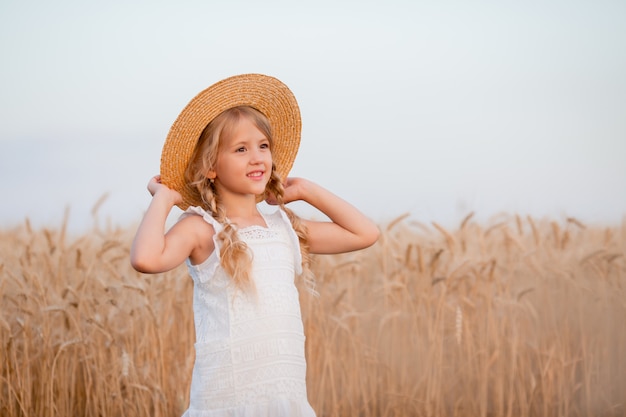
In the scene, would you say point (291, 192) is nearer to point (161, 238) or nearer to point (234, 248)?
point (234, 248)

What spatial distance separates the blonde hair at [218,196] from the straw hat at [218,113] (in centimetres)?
2

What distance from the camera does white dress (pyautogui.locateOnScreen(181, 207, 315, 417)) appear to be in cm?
218

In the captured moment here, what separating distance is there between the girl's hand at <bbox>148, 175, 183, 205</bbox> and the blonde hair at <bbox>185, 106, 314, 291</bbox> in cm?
5

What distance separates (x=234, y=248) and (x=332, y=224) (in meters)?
0.38

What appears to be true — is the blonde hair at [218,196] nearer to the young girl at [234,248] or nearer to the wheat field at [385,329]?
the young girl at [234,248]

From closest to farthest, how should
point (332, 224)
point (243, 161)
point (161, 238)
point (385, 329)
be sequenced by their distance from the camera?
point (161, 238), point (243, 161), point (332, 224), point (385, 329)

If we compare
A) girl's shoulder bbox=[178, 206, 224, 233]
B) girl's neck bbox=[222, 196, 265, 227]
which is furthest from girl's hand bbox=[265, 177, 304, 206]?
girl's shoulder bbox=[178, 206, 224, 233]

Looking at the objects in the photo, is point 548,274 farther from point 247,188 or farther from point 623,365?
point 247,188

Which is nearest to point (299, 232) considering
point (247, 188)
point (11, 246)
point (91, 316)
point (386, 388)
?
point (247, 188)

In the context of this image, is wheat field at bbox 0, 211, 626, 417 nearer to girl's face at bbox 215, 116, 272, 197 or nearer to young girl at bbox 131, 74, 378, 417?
young girl at bbox 131, 74, 378, 417

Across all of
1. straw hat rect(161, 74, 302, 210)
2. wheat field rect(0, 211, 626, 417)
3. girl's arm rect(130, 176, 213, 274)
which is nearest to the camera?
girl's arm rect(130, 176, 213, 274)

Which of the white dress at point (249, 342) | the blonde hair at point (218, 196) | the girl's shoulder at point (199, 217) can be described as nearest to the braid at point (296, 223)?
the blonde hair at point (218, 196)

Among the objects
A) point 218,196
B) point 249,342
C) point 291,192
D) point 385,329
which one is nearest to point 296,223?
point 291,192

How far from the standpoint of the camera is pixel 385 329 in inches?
165
